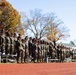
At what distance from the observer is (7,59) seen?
15.7 metres

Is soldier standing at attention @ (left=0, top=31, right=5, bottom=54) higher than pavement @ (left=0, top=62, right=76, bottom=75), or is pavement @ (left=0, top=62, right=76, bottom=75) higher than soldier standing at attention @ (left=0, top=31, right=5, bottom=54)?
soldier standing at attention @ (left=0, top=31, right=5, bottom=54)

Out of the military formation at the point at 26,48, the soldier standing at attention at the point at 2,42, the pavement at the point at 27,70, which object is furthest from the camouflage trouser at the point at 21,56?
the pavement at the point at 27,70

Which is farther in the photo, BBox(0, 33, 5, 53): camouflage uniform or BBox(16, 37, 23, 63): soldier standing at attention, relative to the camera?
BBox(16, 37, 23, 63): soldier standing at attention

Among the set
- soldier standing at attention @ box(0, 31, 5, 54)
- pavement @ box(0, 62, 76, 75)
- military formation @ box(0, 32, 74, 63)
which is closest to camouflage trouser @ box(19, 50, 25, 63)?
military formation @ box(0, 32, 74, 63)

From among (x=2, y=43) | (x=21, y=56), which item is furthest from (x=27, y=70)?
(x=21, y=56)

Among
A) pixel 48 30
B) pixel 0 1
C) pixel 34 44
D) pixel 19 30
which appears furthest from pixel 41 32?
pixel 34 44

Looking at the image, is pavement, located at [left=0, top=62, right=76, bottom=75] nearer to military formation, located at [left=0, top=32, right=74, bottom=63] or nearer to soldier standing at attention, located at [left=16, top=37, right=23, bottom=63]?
military formation, located at [left=0, top=32, right=74, bottom=63]

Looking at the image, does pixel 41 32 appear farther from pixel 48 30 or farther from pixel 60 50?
pixel 60 50

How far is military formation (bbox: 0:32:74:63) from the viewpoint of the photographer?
15.8 m

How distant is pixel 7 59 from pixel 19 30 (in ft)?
109

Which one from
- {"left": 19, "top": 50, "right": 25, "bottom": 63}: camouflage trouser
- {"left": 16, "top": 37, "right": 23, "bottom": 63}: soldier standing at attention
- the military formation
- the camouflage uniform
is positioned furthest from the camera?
{"left": 19, "top": 50, "right": 25, "bottom": 63}: camouflage trouser

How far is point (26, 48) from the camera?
57.9 ft

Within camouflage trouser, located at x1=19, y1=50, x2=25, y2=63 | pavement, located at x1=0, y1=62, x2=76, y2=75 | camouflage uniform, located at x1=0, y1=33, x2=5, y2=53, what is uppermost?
camouflage uniform, located at x1=0, y1=33, x2=5, y2=53

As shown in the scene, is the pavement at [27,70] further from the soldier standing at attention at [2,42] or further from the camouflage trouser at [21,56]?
the camouflage trouser at [21,56]
